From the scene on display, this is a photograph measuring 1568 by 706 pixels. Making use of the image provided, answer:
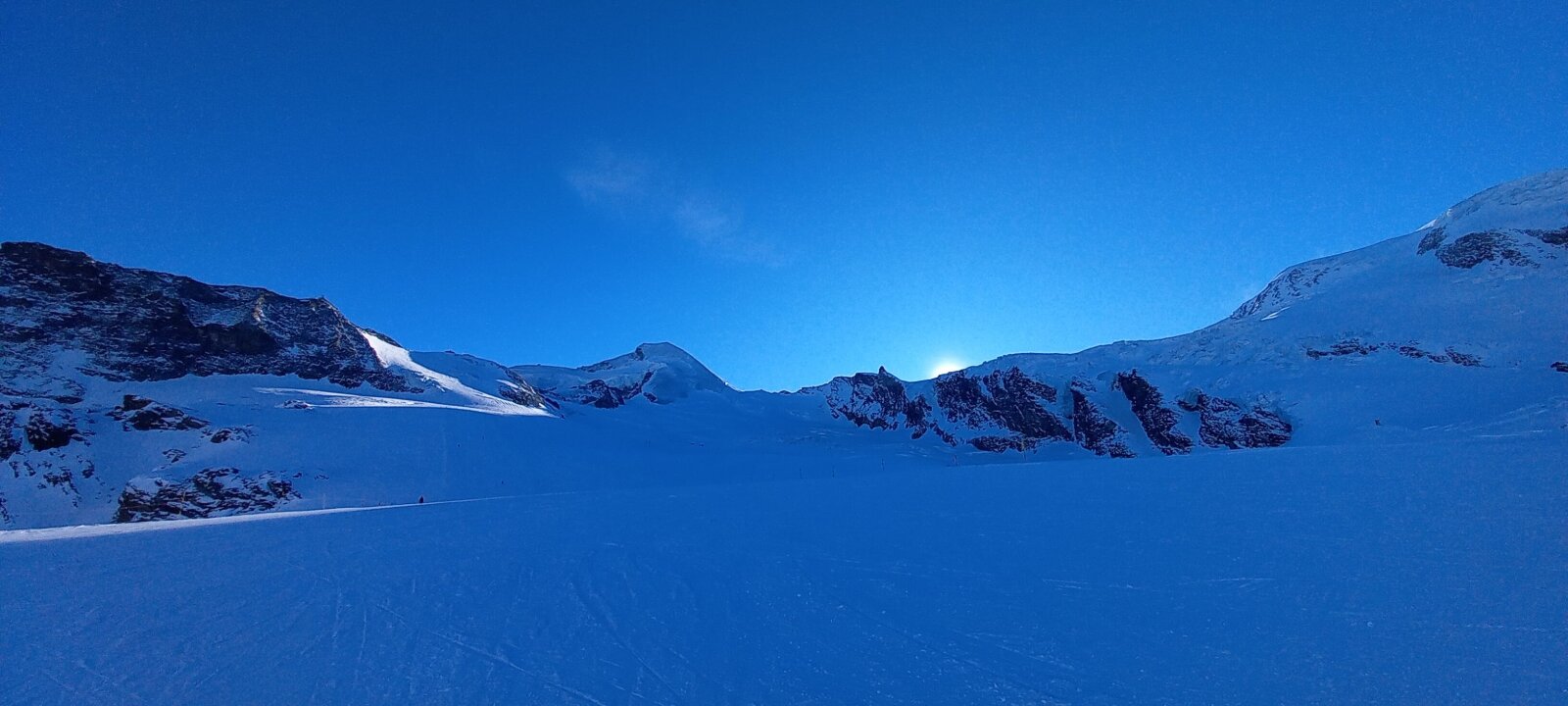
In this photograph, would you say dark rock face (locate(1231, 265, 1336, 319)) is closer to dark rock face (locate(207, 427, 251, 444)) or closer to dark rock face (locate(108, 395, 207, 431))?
dark rock face (locate(207, 427, 251, 444))

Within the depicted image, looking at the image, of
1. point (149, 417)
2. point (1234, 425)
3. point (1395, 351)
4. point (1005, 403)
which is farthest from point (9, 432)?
point (1395, 351)

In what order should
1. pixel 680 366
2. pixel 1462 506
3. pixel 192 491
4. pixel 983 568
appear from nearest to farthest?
pixel 983 568
pixel 1462 506
pixel 192 491
pixel 680 366

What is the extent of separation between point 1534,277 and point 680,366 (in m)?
95.8

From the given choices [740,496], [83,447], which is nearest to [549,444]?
[83,447]

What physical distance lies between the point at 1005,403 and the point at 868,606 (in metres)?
53.9

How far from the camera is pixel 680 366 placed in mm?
100250

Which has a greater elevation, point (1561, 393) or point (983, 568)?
point (1561, 393)

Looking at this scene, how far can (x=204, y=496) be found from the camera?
2300cm

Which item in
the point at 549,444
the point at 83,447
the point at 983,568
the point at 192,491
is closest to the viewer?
the point at 983,568

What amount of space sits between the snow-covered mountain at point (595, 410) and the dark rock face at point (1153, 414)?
224 mm

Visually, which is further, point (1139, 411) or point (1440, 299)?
point (1139, 411)

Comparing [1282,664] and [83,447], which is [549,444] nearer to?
[83,447]

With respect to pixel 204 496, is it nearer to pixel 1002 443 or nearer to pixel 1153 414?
pixel 1002 443

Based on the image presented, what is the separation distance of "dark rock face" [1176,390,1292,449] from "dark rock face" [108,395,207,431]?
199ft
